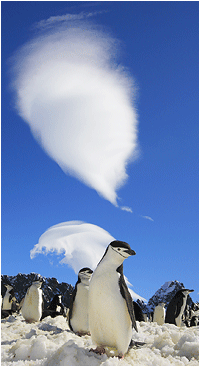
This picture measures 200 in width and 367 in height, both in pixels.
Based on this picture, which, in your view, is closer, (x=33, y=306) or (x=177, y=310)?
(x=33, y=306)

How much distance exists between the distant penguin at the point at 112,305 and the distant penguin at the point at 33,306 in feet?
16.7

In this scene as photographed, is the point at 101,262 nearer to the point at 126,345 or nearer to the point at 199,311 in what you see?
the point at 126,345

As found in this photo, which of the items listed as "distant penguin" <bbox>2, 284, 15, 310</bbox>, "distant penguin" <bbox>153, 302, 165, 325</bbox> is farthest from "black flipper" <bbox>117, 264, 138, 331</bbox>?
"distant penguin" <bbox>2, 284, 15, 310</bbox>

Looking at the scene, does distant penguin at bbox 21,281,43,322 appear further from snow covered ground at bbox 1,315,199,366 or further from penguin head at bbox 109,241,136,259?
penguin head at bbox 109,241,136,259

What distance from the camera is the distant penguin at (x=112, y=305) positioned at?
12.5ft

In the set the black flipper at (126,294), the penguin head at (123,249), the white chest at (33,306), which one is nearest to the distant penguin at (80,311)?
the black flipper at (126,294)

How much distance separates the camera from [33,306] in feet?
28.2

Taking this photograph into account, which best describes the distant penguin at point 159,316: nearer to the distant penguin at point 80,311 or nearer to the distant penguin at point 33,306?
the distant penguin at point 33,306

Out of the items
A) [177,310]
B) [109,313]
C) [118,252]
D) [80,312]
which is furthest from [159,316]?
[118,252]

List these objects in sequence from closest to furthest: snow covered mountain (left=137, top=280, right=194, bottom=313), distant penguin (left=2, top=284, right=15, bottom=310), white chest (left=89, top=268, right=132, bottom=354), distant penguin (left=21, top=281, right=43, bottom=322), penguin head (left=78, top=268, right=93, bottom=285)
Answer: white chest (left=89, top=268, right=132, bottom=354) → penguin head (left=78, top=268, right=93, bottom=285) → distant penguin (left=21, top=281, right=43, bottom=322) → distant penguin (left=2, top=284, right=15, bottom=310) → snow covered mountain (left=137, top=280, right=194, bottom=313)

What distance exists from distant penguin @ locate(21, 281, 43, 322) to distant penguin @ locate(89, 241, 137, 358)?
16.7 feet

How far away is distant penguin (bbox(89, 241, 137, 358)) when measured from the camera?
3811 mm

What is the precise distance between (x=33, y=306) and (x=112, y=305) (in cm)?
553

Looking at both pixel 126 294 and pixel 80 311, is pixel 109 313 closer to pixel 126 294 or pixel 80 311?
pixel 126 294
